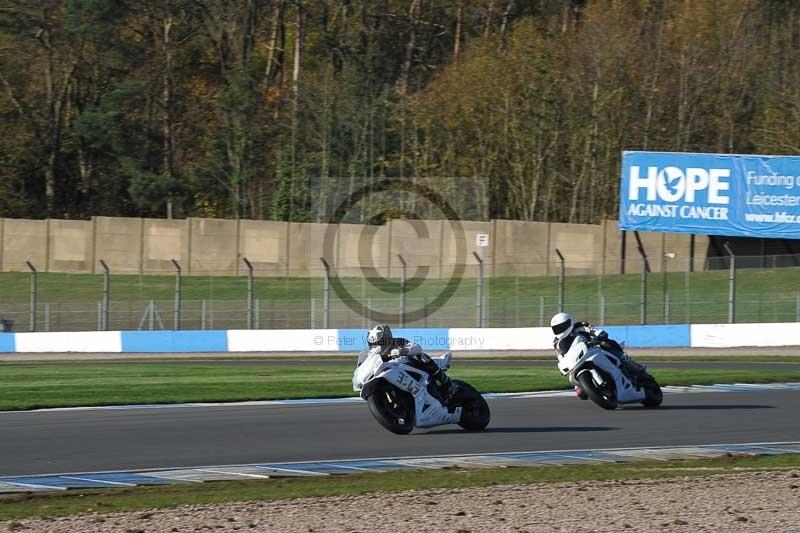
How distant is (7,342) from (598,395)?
24.0m

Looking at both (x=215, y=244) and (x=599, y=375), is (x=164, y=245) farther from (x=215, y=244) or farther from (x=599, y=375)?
(x=599, y=375)

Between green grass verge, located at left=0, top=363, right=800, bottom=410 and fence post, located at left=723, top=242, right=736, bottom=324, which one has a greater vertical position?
fence post, located at left=723, top=242, right=736, bottom=324

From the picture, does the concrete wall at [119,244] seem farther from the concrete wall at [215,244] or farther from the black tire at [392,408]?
the black tire at [392,408]

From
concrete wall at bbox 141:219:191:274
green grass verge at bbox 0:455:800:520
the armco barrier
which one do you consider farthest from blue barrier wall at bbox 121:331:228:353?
green grass verge at bbox 0:455:800:520

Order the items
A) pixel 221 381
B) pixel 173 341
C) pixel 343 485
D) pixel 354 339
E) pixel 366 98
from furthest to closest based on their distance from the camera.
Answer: pixel 366 98
pixel 173 341
pixel 354 339
pixel 221 381
pixel 343 485

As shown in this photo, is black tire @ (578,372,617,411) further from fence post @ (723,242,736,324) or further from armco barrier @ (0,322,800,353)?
fence post @ (723,242,736,324)

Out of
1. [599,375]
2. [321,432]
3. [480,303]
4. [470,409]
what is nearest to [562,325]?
[599,375]

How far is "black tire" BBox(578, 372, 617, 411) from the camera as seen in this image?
15367 mm

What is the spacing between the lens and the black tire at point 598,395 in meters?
15.4

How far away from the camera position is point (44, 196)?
56.9 meters

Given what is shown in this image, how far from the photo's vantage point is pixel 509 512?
915 centimetres

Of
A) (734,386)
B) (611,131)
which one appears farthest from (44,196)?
(734,386)

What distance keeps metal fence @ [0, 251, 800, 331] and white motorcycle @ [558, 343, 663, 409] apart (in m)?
15.0

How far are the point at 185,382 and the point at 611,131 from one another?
29.2 metres
